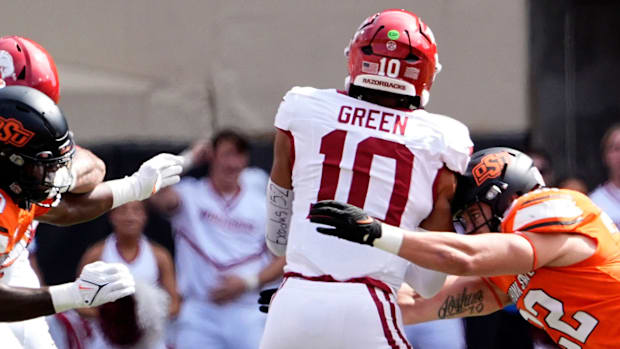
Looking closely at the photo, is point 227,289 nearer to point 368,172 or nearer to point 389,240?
point 368,172

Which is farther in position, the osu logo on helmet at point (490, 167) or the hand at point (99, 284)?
the osu logo on helmet at point (490, 167)

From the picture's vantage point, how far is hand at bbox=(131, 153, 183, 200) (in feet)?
14.1

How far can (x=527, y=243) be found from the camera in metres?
3.45

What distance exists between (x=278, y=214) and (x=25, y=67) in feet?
4.62

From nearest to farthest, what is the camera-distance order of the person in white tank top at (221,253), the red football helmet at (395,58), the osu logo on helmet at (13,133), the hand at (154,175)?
the osu logo on helmet at (13,133), the red football helmet at (395,58), the hand at (154,175), the person in white tank top at (221,253)

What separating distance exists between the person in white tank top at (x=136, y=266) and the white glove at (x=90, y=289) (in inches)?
117

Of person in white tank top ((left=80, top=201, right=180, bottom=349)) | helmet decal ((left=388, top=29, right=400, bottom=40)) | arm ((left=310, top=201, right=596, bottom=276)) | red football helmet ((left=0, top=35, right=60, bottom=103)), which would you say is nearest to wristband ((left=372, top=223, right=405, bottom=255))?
arm ((left=310, top=201, right=596, bottom=276))

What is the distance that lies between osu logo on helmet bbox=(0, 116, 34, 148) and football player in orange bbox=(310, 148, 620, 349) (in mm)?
1083

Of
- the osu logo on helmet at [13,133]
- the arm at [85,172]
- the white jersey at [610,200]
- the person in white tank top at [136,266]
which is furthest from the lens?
the person in white tank top at [136,266]

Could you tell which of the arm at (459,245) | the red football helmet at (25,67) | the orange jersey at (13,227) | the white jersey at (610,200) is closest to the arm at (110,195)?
the orange jersey at (13,227)

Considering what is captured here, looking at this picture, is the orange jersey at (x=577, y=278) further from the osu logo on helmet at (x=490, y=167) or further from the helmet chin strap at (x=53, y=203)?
the helmet chin strap at (x=53, y=203)

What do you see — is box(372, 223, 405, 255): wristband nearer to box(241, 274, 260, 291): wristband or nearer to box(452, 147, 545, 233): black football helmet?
box(452, 147, 545, 233): black football helmet

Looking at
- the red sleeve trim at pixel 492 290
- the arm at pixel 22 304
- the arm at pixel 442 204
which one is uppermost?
the arm at pixel 442 204

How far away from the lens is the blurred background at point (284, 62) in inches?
324
